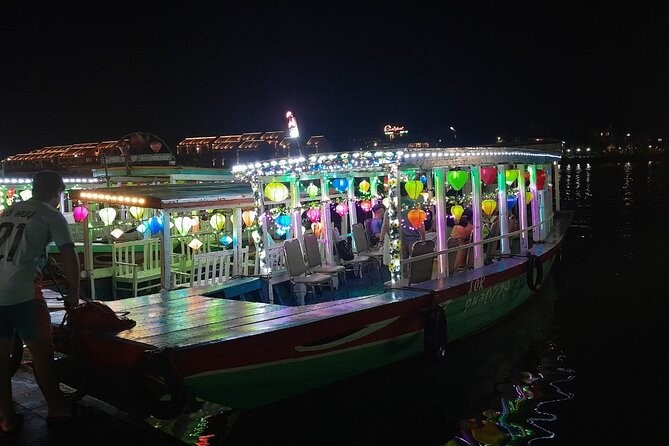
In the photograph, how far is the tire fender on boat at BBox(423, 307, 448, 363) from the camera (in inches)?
308

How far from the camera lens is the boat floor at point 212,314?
573cm

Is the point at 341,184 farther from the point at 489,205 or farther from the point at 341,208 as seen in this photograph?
the point at 489,205

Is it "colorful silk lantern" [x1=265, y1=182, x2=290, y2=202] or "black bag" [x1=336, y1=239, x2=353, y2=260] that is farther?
"black bag" [x1=336, y1=239, x2=353, y2=260]

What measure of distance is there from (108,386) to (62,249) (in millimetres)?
1587

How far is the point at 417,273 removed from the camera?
8.80 m

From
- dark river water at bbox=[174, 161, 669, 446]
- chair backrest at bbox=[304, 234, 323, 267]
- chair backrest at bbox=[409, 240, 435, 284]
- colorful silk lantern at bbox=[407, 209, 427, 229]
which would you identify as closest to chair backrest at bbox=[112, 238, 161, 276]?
chair backrest at bbox=[304, 234, 323, 267]

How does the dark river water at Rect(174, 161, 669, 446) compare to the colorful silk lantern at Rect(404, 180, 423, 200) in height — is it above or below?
below

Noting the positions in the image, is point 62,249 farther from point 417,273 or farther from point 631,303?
point 631,303

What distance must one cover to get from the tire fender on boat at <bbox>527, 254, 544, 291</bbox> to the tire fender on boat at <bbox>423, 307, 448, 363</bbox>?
385cm

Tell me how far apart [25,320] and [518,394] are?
244 inches

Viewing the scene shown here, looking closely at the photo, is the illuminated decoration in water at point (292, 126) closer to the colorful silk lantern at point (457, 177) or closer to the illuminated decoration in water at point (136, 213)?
the colorful silk lantern at point (457, 177)

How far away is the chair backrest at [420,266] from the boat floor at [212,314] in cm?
26

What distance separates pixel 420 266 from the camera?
882cm

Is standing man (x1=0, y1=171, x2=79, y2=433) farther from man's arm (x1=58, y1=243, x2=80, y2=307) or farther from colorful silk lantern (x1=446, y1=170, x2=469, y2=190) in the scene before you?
colorful silk lantern (x1=446, y1=170, x2=469, y2=190)
